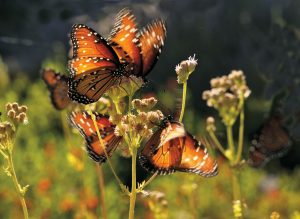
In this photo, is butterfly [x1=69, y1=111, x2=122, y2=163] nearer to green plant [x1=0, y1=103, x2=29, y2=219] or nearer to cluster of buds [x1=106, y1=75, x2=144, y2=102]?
cluster of buds [x1=106, y1=75, x2=144, y2=102]

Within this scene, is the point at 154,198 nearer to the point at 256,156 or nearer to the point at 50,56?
the point at 256,156

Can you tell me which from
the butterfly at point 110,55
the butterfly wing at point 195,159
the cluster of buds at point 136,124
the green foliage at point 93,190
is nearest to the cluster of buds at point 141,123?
the cluster of buds at point 136,124

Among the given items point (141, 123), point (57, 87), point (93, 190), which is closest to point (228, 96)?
point (141, 123)

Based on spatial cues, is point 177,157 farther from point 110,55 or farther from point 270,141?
point 270,141

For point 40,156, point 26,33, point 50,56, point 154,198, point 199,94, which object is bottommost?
point 154,198

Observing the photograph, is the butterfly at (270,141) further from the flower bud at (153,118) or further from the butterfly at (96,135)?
the flower bud at (153,118)

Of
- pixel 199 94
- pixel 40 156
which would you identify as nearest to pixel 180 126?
pixel 40 156
